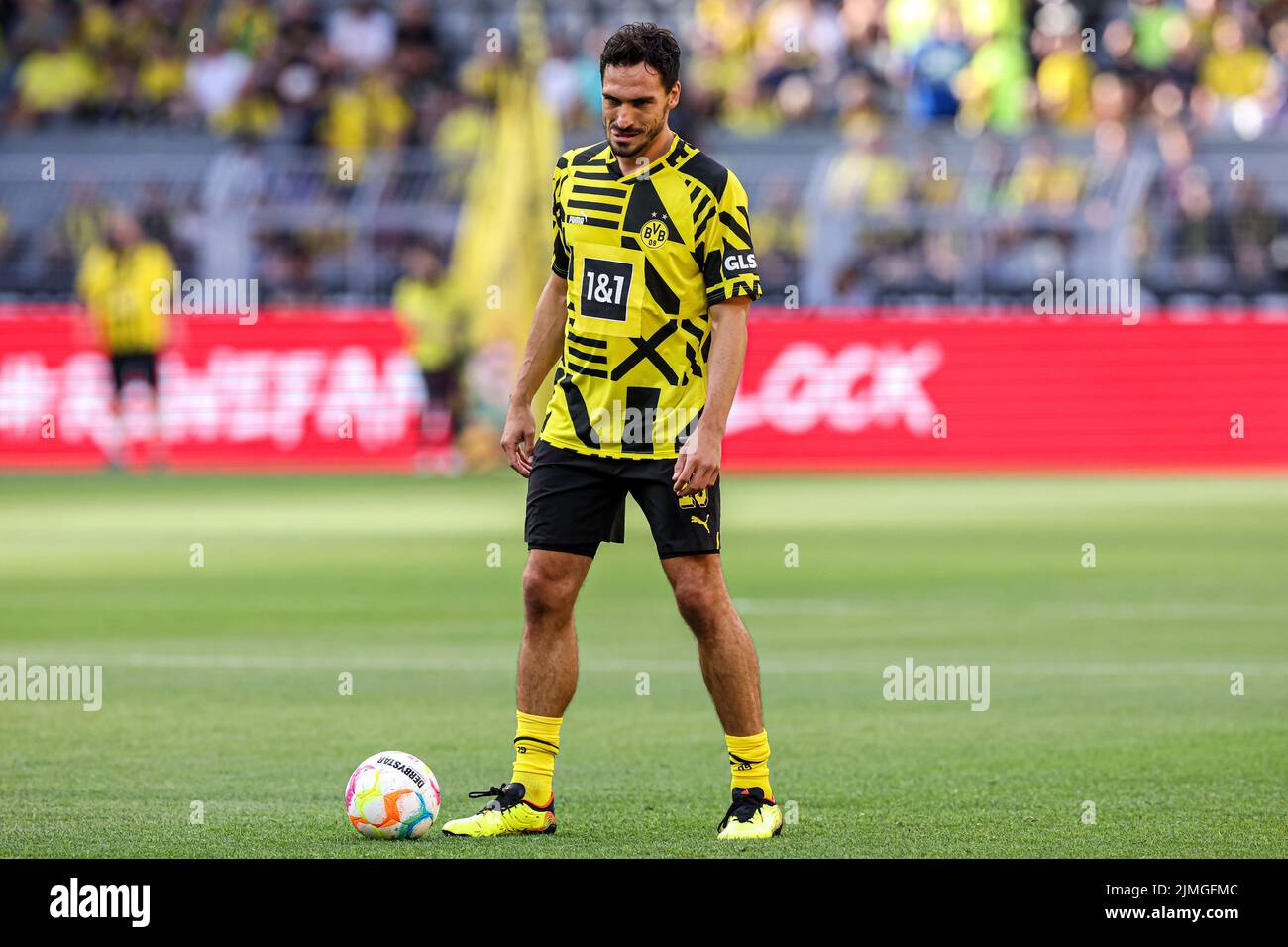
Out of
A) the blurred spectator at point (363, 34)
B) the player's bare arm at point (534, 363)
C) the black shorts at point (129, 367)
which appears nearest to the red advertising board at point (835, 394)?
the black shorts at point (129, 367)

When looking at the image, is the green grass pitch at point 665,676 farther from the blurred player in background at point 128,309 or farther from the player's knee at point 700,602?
the blurred player in background at point 128,309

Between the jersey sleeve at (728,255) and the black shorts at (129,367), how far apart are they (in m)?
18.5

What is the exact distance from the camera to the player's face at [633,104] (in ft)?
22.7

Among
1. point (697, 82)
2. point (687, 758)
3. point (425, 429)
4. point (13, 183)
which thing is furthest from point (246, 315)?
point (687, 758)

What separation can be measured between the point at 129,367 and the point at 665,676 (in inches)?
579

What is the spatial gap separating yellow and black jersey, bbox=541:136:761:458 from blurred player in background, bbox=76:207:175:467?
59.1 ft

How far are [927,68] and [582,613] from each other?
1640 cm

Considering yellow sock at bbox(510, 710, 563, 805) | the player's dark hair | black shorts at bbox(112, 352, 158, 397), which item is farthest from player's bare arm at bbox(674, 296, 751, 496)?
black shorts at bbox(112, 352, 158, 397)

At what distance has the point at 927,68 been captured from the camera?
93.5 ft

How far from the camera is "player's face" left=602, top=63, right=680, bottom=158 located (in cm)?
693
